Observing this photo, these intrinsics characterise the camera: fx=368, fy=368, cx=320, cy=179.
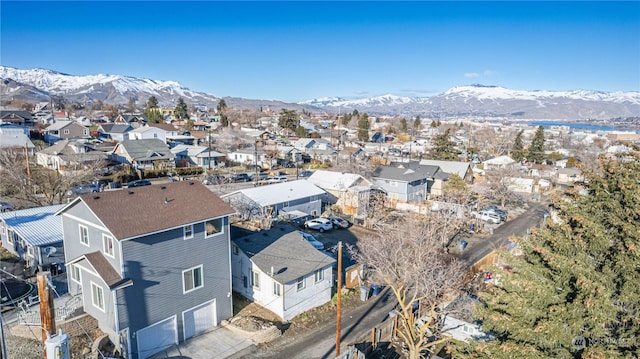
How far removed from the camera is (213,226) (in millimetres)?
17781

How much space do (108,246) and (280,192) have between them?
21446 millimetres

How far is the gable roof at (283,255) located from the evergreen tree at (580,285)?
9845 mm

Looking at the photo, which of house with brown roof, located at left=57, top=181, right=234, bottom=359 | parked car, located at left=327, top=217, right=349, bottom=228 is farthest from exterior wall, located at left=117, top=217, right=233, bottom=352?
parked car, located at left=327, top=217, right=349, bottom=228

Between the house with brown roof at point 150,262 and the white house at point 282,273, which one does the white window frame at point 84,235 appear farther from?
the white house at point 282,273

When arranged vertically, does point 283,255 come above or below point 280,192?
below

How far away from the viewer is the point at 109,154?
56375 mm

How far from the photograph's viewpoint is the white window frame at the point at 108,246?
1506 centimetres

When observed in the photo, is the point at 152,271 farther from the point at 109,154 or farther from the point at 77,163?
the point at 109,154

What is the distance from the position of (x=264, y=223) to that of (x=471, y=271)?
1625 centimetres

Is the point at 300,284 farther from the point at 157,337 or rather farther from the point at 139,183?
the point at 139,183

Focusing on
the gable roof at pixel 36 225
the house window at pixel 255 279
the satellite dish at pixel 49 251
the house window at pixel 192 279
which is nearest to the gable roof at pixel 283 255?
the house window at pixel 255 279

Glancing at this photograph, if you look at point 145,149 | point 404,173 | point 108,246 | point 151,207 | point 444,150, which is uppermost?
point 151,207

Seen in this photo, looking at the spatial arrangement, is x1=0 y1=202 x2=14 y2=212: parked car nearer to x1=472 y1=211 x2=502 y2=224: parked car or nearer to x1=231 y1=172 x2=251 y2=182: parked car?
x1=231 y1=172 x2=251 y2=182: parked car

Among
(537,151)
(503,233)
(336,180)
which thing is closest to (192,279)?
(336,180)
